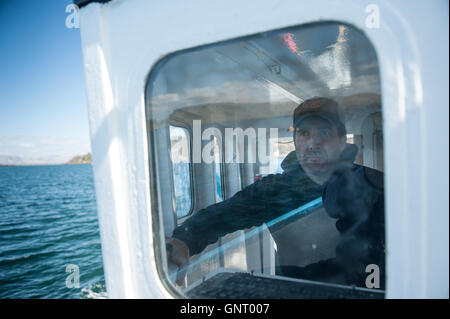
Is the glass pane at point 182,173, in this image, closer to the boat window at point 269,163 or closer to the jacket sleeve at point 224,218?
the boat window at point 269,163

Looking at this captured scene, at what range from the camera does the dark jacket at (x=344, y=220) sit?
4.92 ft

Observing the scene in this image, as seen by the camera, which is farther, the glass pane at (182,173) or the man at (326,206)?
the glass pane at (182,173)

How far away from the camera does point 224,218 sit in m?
2.12

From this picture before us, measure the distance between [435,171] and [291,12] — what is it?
22.6 inches

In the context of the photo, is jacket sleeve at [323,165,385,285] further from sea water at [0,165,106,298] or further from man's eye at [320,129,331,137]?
sea water at [0,165,106,298]

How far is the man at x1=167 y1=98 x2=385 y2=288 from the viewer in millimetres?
1530

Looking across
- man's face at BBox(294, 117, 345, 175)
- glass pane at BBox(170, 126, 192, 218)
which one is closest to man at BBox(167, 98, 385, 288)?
man's face at BBox(294, 117, 345, 175)

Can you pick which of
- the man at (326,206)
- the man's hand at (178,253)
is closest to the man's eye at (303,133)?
the man at (326,206)

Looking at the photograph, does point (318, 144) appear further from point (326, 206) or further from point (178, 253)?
point (178, 253)

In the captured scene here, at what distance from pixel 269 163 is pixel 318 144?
1986 millimetres

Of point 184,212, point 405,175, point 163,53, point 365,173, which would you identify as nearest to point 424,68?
point 405,175

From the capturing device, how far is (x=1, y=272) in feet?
38.7
